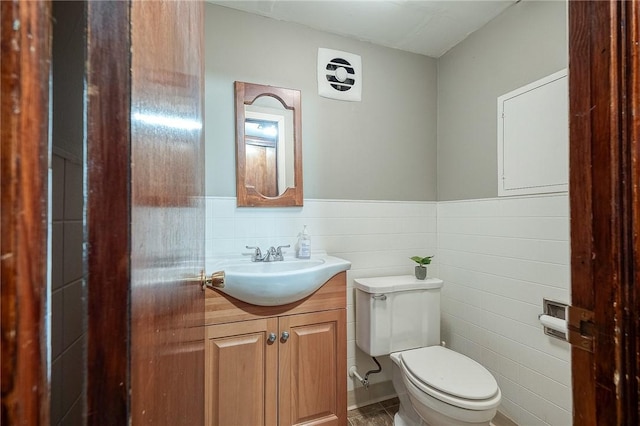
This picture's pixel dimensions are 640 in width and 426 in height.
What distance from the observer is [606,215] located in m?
0.43

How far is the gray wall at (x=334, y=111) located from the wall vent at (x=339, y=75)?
0.13ft

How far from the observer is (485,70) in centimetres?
169

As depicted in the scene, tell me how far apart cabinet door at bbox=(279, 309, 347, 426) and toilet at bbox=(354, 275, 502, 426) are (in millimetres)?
258

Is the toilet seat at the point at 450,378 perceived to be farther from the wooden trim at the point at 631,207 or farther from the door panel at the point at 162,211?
the door panel at the point at 162,211

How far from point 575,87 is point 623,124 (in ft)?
0.34

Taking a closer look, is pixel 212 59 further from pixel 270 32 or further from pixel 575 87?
pixel 575 87

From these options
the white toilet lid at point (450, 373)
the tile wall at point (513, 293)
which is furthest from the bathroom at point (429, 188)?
the white toilet lid at point (450, 373)

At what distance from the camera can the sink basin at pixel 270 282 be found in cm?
117

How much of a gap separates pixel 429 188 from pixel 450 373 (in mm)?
1177

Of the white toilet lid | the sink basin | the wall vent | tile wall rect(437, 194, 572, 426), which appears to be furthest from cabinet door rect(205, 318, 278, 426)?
the wall vent

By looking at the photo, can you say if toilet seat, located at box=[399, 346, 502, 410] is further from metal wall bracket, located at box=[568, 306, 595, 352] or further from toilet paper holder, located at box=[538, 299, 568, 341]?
metal wall bracket, located at box=[568, 306, 595, 352]

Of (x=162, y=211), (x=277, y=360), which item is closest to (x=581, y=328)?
(x=162, y=211)

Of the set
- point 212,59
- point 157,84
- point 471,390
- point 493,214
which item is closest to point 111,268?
point 157,84

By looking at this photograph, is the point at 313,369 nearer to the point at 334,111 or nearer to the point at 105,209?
the point at 105,209
